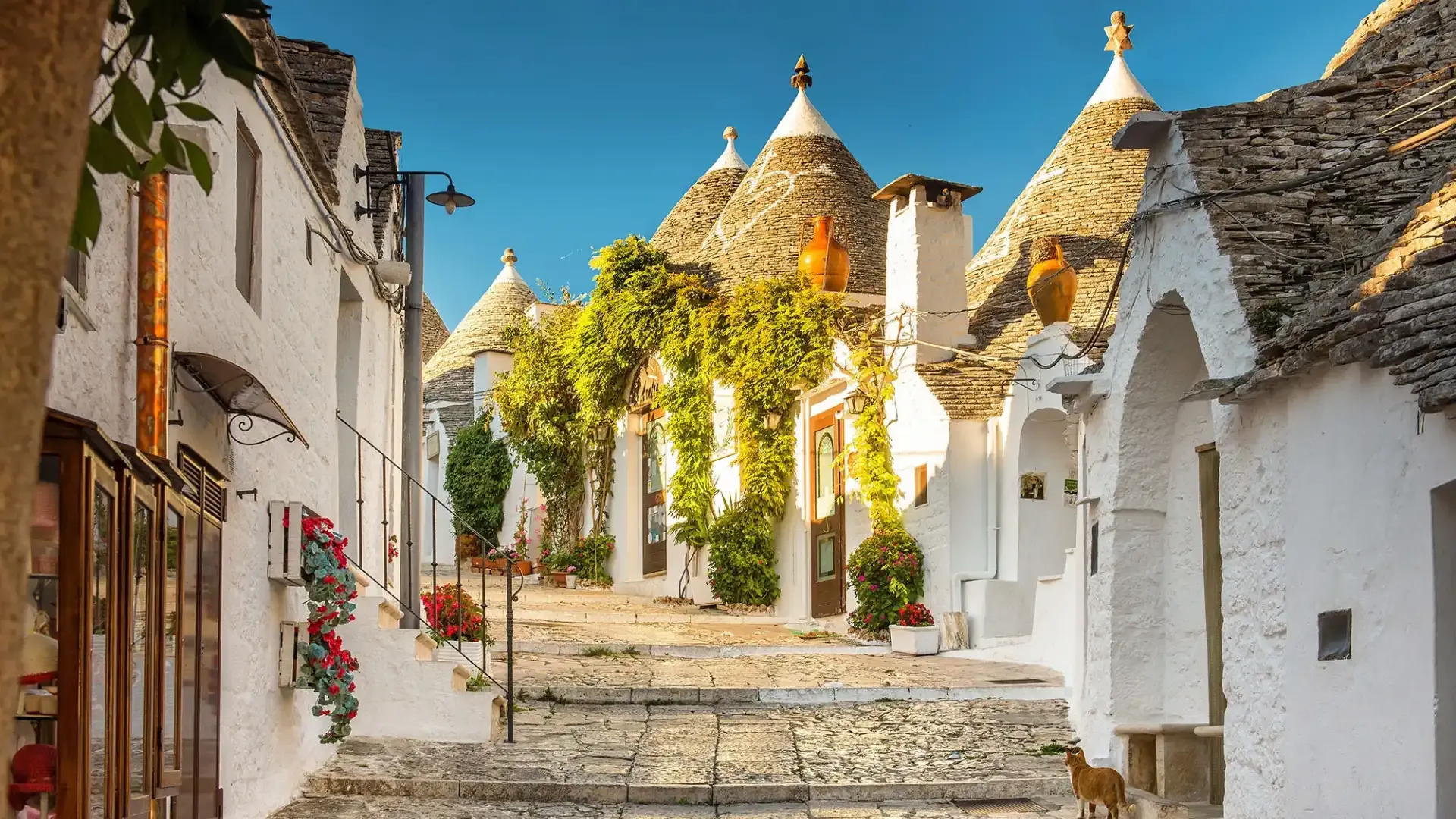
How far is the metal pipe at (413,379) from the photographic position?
38.5 ft

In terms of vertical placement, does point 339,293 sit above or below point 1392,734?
above

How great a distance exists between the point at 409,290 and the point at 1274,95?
6.86m

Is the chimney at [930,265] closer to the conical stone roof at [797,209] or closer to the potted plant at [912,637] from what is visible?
the conical stone roof at [797,209]

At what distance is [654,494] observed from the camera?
898 inches

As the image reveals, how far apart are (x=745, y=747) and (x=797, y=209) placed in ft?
42.1

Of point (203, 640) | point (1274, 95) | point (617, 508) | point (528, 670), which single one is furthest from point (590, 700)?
point (617, 508)

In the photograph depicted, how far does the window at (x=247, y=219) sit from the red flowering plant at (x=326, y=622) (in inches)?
58.6

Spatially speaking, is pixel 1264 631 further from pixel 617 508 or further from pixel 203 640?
pixel 617 508

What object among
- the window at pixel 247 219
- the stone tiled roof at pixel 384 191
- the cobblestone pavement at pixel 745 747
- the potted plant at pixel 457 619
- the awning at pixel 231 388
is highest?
the stone tiled roof at pixel 384 191

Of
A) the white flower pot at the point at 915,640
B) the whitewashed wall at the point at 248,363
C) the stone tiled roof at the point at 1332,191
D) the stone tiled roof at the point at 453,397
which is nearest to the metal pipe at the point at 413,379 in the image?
the whitewashed wall at the point at 248,363

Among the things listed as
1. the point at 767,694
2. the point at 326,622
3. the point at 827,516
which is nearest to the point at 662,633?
the point at 827,516

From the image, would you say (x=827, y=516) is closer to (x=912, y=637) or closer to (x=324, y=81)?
(x=912, y=637)

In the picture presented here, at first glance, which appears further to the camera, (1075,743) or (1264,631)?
(1075,743)

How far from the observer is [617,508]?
23.5 m
